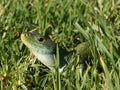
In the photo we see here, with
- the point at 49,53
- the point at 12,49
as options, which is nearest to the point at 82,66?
the point at 49,53

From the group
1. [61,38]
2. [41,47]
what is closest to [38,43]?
[41,47]

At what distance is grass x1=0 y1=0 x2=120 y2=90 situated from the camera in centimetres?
238

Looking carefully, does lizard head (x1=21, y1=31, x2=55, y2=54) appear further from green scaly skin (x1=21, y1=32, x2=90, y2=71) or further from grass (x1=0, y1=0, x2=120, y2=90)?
grass (x1=0, y1=0, x2=120, y2=90)

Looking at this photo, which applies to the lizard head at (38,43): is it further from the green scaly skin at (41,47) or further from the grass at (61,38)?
the grass at (61,38)

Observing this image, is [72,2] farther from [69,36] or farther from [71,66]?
[71,66]

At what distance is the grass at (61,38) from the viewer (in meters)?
2.38

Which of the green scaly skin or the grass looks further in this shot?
the green scaly skin

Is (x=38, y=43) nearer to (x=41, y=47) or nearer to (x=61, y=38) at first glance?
(x=41, y=47)

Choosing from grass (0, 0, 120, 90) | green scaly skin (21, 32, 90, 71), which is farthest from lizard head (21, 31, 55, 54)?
grass (0, 0, 120, 90)

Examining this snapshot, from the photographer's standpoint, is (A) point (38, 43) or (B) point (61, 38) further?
(B) point (61, 38)

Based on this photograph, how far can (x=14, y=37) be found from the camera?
341 cm

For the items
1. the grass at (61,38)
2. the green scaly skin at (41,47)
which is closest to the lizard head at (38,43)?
the green scaly skin at (41,47)

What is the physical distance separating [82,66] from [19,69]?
0.39 m

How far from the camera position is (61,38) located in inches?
132
